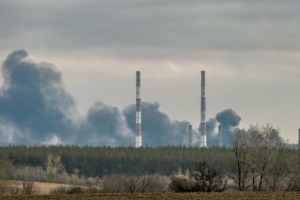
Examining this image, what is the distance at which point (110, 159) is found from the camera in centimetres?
13512

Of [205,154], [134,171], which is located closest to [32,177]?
[134,171]

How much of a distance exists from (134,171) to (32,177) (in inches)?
849

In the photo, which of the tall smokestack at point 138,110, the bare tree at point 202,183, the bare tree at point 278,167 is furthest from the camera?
the tall smokestack at point 138,110

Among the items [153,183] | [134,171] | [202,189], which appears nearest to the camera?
[202,189]

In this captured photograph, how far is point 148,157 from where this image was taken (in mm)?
137875

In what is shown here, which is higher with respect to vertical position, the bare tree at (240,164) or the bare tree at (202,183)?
the bare tree at (240,164)

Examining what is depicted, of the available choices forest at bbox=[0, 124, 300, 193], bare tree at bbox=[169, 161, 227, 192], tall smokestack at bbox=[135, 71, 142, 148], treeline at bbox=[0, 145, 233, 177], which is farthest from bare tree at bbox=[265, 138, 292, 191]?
tall smokestack at bbox=[135, 71, 142, 148]

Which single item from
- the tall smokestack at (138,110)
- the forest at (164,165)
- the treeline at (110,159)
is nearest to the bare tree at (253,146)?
the forest at (164,165)

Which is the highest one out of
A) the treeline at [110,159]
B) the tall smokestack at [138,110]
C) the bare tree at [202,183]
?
the tall smokestack at [138,110]

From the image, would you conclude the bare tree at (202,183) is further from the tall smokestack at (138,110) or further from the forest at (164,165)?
the tall smokestack at (138,110)

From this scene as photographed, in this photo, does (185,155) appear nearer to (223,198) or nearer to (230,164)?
(230,164)

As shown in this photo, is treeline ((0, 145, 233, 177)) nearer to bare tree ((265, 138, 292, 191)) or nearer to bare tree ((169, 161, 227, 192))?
bare tree ((265, 138, 292, 191))

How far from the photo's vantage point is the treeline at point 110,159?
132250mm

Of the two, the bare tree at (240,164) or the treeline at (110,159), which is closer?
the bare tree at (240,164)
